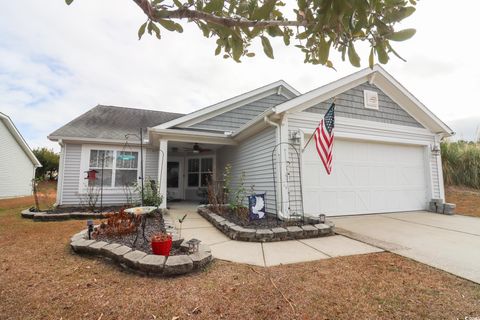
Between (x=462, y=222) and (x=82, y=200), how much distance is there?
1162 centimetres

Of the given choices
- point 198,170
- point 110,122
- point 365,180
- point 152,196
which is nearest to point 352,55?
point 365,180

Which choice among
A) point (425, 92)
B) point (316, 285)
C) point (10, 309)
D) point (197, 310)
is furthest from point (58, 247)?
point (425, 92)

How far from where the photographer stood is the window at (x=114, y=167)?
8.65m

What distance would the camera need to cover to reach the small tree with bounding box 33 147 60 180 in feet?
64.7

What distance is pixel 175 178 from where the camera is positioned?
11.5m

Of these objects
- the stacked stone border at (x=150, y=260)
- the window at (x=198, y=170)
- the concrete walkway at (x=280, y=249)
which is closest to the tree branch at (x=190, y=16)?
the stacked stone border at (x=150, y=260)

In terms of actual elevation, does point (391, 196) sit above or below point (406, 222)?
above

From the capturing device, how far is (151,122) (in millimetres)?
11289

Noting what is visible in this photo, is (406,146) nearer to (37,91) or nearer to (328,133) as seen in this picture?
(328,133)

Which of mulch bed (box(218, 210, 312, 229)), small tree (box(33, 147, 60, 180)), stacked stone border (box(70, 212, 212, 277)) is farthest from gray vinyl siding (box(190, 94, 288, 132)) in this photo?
small tree (box(33, 147, 60, 180))

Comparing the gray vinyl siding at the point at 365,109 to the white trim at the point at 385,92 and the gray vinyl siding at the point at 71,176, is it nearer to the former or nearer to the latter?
the white trim at the point at 385,92

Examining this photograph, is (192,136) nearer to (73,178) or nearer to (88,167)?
(88,167)

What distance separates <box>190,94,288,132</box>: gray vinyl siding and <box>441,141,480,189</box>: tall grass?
7702 millimetres

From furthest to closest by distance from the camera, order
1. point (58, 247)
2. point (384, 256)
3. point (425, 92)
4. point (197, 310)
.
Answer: point (425, 92)
point (58, 247)
point (384, 256)
point (197, 310)
